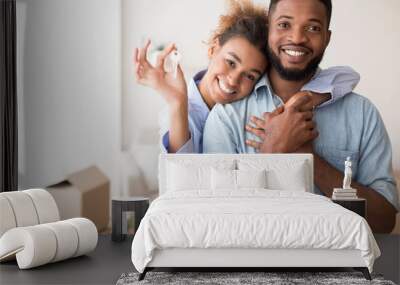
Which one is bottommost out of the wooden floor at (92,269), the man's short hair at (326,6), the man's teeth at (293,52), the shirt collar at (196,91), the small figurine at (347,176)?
the wooden floor at (92,269)

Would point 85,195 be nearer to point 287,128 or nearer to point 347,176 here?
point 287,128

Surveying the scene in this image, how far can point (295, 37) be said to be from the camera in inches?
291

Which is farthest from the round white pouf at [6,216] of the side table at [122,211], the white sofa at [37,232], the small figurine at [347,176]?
the small figurine at [347,176]

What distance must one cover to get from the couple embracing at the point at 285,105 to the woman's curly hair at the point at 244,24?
0.01 meters

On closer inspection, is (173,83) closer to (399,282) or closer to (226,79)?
(226,79)

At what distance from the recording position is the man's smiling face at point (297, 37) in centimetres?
738

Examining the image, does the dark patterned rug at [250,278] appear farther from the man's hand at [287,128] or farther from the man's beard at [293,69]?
the man's beard at [293,69]

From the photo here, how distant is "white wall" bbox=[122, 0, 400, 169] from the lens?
7539 mm

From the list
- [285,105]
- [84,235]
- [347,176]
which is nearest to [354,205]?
[347,176]

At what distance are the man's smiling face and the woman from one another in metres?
0.12

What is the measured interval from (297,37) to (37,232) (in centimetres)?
344

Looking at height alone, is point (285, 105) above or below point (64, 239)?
above

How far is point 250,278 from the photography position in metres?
5.12

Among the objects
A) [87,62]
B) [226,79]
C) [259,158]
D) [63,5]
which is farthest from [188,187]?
[63,5]
